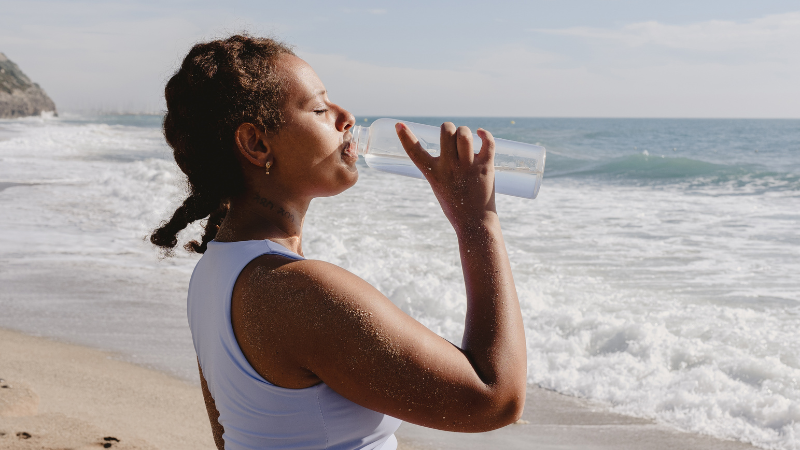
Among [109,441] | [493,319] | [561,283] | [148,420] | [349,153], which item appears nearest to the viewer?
[493,319]

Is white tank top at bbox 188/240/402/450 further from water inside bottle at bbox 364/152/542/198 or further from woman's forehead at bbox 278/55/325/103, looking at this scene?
water inside bottle at bbox 364/152/542/198

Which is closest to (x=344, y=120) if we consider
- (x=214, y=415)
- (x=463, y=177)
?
(x=463, y=177)

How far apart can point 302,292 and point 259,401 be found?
0.80ft

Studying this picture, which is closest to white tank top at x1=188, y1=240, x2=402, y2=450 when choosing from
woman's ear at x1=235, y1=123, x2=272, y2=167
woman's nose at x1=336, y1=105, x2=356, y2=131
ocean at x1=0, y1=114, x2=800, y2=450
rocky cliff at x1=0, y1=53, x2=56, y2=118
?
woman's ear at x1=235, y1=123, x2=272, y2=167

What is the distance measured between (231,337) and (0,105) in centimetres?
8750

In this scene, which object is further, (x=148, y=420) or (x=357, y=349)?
(x=148, y=420)

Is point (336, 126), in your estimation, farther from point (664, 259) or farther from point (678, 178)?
point (678, 178)

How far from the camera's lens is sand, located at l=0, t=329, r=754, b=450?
3088mm

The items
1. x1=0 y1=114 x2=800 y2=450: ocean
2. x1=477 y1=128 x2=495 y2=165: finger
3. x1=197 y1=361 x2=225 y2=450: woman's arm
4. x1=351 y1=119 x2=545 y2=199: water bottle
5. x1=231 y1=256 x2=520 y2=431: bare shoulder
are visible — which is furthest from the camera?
x1=0 y1=114 x2=800 y2=450: ocean

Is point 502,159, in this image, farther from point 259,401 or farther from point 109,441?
point 109,441

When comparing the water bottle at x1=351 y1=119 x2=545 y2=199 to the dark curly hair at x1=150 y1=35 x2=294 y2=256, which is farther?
the water bottle at x1=351 y1=119 x2=545 y2=199

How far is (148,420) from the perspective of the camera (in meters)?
3.34

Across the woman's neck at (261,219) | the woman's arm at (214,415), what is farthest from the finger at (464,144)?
the woman's arm at (214,415)

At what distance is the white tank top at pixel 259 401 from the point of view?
A: 3.63 feet
